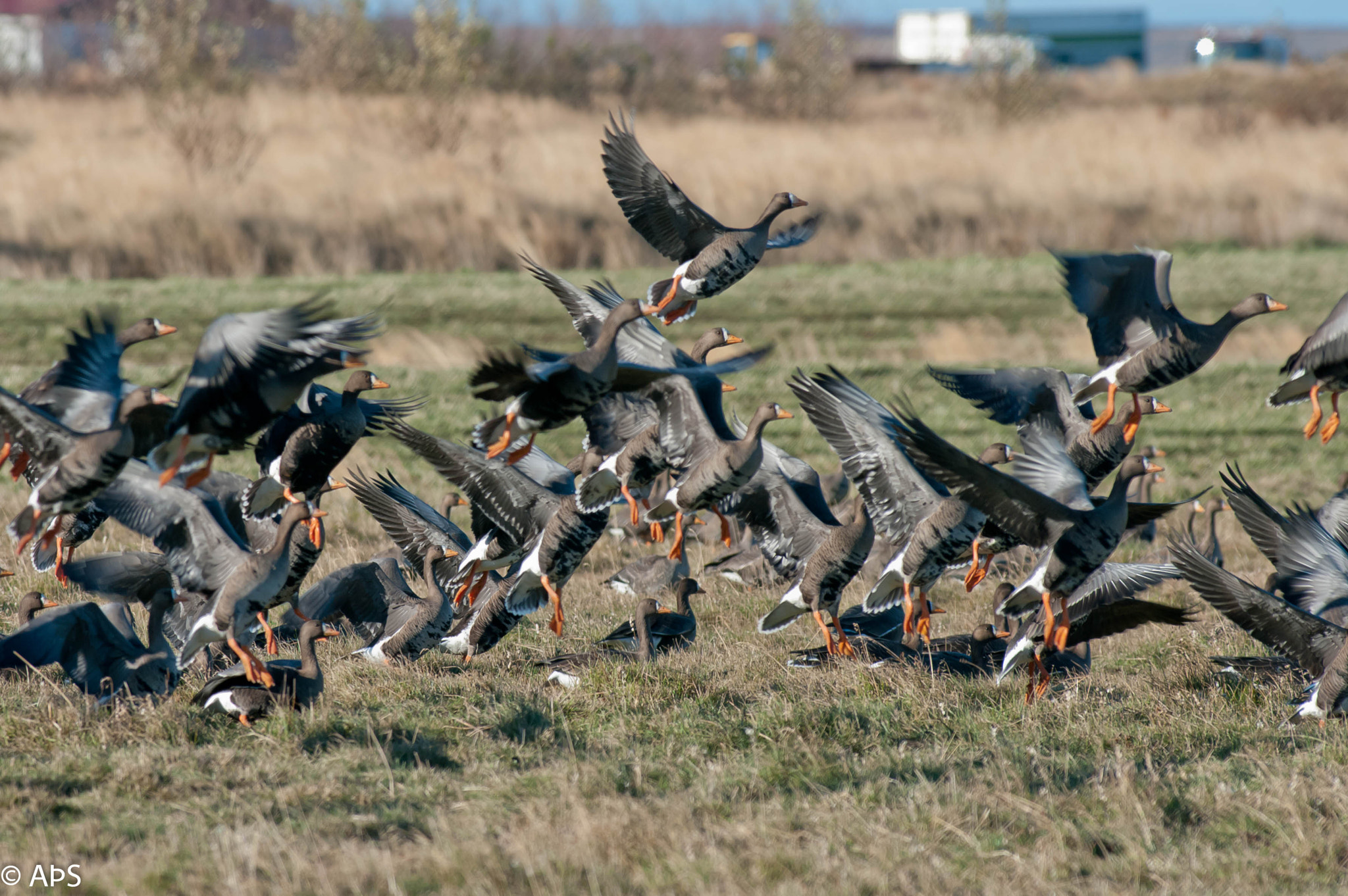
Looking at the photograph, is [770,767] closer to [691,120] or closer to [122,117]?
[122,117]

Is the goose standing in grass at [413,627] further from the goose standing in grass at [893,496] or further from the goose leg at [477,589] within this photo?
the goose standing in grass at [893,496]

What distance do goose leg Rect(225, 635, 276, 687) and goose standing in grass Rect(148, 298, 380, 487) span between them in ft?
3.69

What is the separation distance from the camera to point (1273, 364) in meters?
19.9

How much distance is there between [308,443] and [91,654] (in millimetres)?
1633

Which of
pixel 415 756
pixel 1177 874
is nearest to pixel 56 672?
pixel 415 756

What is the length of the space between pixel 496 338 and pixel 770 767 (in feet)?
54.8

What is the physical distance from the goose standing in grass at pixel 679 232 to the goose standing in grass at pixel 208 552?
2828mm

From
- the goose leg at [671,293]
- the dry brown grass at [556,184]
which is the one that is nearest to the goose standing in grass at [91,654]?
the goose leg at [671,293]

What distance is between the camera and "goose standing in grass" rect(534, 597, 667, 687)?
25.6ft

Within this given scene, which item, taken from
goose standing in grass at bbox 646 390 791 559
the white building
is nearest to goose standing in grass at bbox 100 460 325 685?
goose standing in grass at bbox 646 390 791 559

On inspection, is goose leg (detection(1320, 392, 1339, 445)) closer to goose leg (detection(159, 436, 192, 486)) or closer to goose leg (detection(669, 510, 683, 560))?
goose leg (detection(669, 510, 683, 560))

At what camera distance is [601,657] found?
26.3 feet

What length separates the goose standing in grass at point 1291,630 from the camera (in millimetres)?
7184

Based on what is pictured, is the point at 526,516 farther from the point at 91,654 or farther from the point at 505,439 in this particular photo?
the point at 91,654
